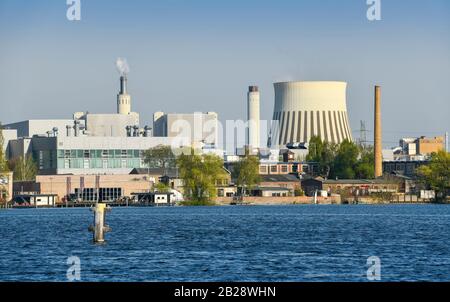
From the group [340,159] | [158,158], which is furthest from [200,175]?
[340,159]

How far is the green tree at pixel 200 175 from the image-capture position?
5241 inches

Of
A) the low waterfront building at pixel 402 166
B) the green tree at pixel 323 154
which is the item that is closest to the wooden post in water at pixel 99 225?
the green tree at pixel 323 154

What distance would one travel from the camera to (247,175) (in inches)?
5832

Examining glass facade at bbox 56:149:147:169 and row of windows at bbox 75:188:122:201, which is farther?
glass facade at bbox 56:149:147:169

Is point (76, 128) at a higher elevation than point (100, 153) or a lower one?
higher

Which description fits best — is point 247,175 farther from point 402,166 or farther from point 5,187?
point 402,166

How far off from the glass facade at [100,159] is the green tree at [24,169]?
12.0 ft

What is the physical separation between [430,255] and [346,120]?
128163 mm

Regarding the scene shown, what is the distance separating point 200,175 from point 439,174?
111 ft

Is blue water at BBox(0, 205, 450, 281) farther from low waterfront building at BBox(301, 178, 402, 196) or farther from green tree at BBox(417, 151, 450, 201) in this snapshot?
low waterfront building at BBox(301, 178, 402, 196)

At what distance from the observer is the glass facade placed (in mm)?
156625

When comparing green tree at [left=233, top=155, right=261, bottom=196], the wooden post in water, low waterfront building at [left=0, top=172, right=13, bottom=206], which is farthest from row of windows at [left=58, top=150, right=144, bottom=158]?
the wooden post in water

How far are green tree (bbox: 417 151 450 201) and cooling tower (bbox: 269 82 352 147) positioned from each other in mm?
19239
